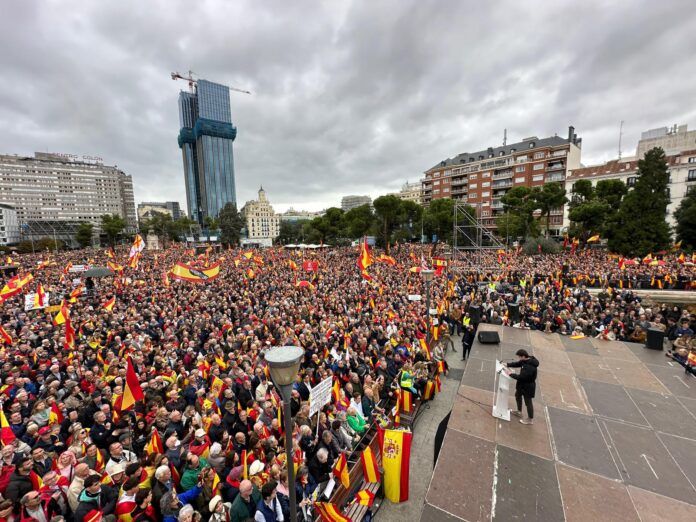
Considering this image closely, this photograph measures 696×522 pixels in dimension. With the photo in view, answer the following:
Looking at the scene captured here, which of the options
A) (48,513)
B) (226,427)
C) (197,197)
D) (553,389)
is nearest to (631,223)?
(553,389)

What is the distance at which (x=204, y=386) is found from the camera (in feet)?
24.9

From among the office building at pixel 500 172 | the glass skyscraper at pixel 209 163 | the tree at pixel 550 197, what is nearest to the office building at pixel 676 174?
the tree at pixel 550 197

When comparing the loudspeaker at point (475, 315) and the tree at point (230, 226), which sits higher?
the tree at point (230, 226)

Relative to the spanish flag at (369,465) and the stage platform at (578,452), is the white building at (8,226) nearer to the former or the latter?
the spanish flag at (369,465)

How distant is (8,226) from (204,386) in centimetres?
13393

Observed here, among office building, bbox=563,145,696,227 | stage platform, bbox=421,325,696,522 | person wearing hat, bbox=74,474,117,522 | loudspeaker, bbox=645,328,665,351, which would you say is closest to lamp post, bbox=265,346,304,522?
stage platform, bbox=421,325,696,522

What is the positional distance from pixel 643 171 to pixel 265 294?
42.4 metres

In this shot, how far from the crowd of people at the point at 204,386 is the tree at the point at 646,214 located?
69.3ft

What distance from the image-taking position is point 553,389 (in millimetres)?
6164

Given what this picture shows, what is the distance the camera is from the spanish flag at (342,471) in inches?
206

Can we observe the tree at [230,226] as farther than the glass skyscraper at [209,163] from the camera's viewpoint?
No

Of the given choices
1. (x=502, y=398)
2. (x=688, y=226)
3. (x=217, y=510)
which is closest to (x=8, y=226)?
(x=217, y=510)

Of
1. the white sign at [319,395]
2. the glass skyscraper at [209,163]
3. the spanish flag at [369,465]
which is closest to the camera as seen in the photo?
the white sign at [319,395]

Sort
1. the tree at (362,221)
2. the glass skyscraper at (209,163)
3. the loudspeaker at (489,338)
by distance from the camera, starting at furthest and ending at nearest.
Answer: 1. the glass skyscraper at (209,163)
2. the tree at (362,221)
3. the loudspeaker at (489,338)
